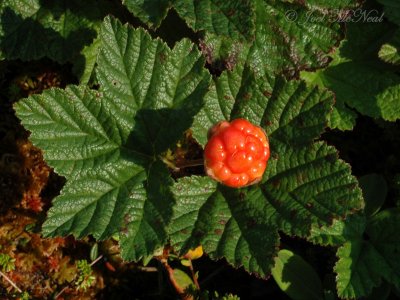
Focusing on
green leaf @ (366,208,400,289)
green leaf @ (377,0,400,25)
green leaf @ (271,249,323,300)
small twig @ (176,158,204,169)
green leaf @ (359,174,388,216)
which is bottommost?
green leaf @ (271,249,323,300)

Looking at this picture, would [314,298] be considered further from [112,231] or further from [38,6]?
[38,6]

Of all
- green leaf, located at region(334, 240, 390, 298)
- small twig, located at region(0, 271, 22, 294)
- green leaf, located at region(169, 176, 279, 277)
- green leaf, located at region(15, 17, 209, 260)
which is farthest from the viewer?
small twig, located at region(0, 271, 22, 294)

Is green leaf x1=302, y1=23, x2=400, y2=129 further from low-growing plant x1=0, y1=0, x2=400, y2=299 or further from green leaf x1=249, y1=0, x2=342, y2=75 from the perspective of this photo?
low-growing plant x1=0, y1=0, x2=400, y2=299

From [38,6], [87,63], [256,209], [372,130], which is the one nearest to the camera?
[256,209]

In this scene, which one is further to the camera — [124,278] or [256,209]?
[124,278]

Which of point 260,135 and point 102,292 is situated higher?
point 260,135

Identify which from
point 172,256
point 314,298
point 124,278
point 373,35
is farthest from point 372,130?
point 124,278

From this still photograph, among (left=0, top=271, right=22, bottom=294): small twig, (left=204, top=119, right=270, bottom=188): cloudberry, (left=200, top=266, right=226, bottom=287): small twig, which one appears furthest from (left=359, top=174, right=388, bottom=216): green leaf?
(left=0, top=271, right=22, bottom=294): small twig
